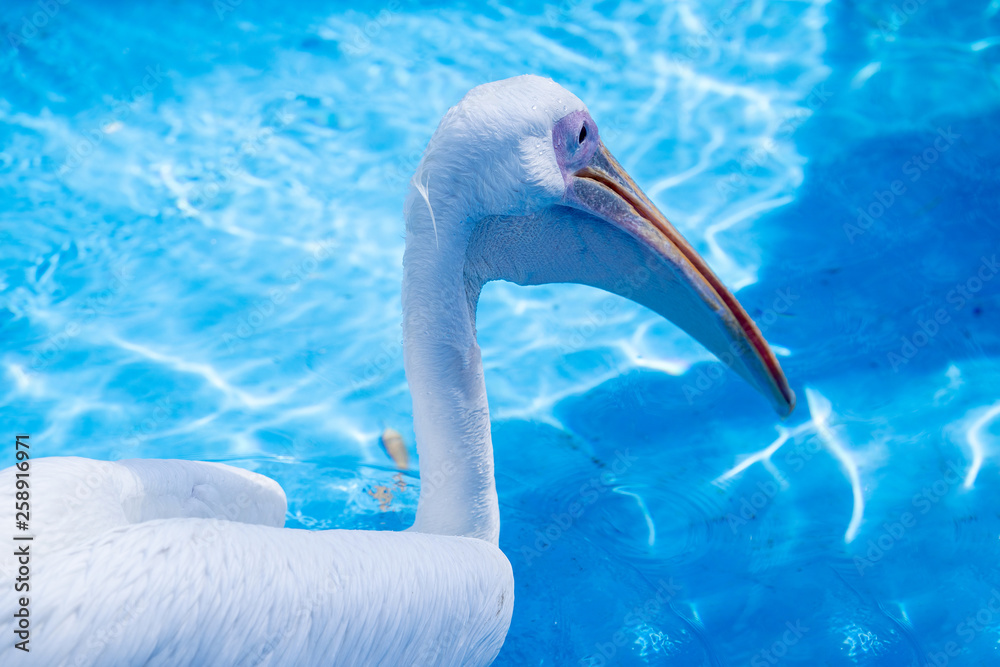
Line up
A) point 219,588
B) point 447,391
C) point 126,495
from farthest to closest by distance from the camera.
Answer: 1. point 447,391
2. point 126,495
3. point 219,588

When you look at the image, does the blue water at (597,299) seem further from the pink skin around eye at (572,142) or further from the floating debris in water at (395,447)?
the pink skin around eye at (572,142)

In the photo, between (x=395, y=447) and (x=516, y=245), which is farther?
(x=395, y=447)

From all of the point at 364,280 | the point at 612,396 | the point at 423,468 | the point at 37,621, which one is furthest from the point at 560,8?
the point at 37,621

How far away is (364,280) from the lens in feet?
10.9

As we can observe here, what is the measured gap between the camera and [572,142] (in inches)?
60.5

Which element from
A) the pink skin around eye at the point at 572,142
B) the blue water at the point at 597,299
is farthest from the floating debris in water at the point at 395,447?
the pink skin around eye at the point at 572,142

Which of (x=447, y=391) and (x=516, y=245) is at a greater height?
(x=516, y=245)

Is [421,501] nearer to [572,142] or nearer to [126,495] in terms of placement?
[126,495]

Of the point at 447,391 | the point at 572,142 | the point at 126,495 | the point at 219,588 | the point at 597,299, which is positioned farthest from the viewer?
the point at 597,299

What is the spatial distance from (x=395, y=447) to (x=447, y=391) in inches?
42.9

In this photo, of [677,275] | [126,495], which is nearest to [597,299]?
[677,275]

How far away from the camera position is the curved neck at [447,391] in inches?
62.1

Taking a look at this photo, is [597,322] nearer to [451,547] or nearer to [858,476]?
[858,476]

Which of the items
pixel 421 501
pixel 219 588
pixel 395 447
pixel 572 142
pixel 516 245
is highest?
pixel 572 142
